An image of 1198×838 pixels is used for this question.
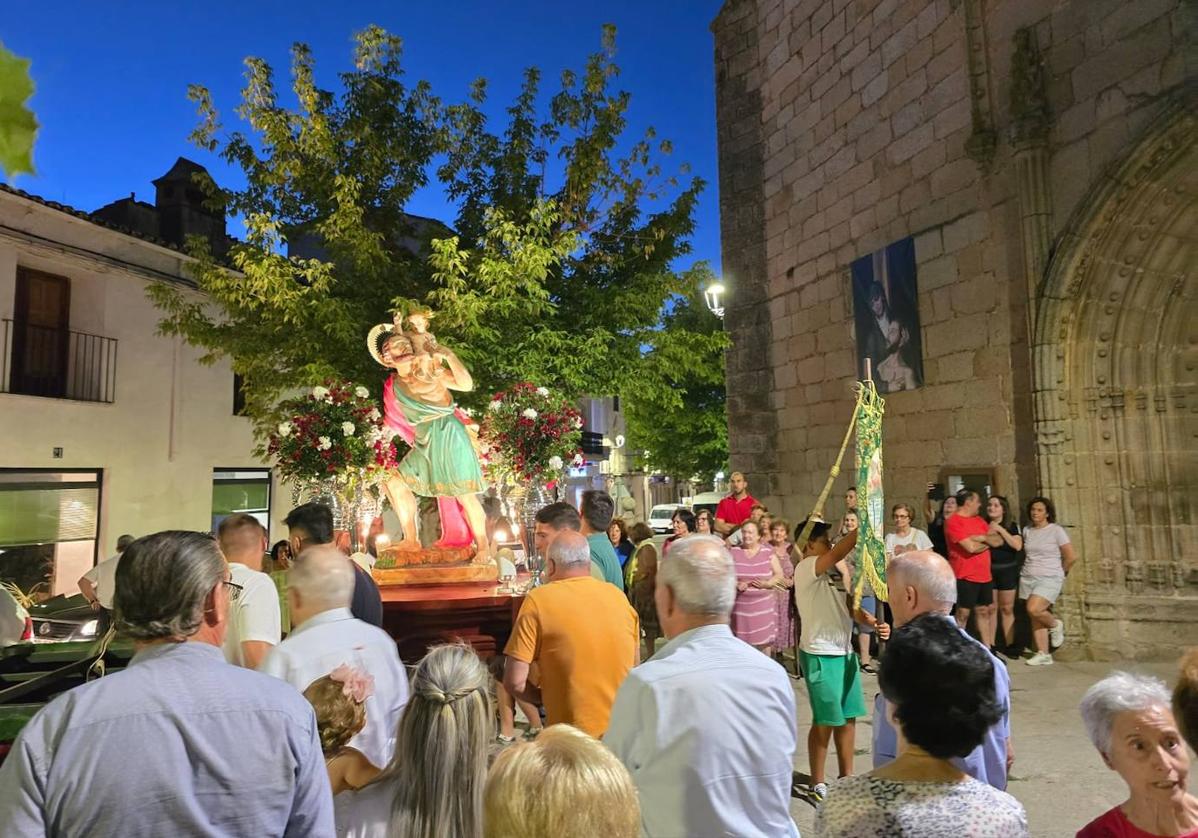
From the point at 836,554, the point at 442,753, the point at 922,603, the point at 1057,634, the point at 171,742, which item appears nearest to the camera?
the point at 171,742

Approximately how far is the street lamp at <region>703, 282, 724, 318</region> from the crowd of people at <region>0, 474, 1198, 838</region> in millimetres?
9126

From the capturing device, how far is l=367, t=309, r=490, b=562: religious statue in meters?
6.35

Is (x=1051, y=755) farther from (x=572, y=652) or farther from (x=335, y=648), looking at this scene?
(x=335, y=648)

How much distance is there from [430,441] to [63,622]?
4079 millimetres

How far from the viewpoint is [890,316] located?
31.4 ft

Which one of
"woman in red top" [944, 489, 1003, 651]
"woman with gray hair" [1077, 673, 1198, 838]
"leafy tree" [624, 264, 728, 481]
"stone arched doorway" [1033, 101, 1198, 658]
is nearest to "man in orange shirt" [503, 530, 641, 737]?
"woman with gray hair" [1077, 673, 1198, 838]

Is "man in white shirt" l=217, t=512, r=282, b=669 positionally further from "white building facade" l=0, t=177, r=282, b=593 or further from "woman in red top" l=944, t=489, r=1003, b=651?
"white building facade" l=0, t=177, r=282, b=593

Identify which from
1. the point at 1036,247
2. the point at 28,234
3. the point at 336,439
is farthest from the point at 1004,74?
the point at 28,234

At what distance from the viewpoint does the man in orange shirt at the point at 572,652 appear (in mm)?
3023

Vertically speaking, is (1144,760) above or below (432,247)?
below

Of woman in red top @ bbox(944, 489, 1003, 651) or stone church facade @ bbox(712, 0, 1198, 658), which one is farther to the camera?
woman in red top @ bbox(944, 489, 1003, 651)

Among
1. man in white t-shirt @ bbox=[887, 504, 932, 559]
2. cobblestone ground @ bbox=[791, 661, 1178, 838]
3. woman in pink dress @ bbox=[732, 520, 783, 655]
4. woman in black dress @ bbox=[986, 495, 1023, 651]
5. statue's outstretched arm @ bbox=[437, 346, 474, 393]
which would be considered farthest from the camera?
woman in black dress @ bbox=[986, 495, 1023, 651]

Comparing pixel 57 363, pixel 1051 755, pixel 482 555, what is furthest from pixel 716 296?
pixel 57 363

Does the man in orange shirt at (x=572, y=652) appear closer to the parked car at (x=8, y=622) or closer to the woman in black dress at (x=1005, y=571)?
the parked car at (x=8, y=622)
